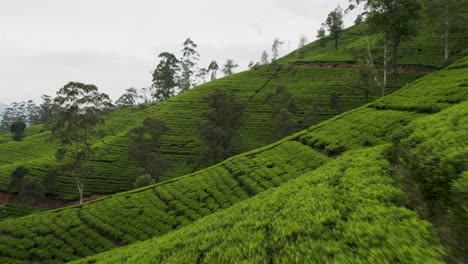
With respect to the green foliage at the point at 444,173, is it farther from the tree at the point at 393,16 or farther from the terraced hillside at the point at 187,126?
the terraced hillside at the point at 187,126

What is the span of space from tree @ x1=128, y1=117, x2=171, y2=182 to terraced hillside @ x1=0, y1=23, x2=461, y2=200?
9.77 ft

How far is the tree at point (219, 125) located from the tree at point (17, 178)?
26.7 m

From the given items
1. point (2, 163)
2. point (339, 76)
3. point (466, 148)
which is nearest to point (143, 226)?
point (466, 148)

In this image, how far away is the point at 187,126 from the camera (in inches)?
2429

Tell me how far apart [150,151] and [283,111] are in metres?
23.3

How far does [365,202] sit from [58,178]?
164 feet

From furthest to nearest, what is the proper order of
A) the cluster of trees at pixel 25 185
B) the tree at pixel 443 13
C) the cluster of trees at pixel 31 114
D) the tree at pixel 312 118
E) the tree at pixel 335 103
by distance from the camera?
1. the cluster of trees at pixel 31 114
2. the tree at pixel 335 103
3. the tree at pixel 312 118
4. the tree at pixel 443 13
5. the cluster of trees at pixel 25 185

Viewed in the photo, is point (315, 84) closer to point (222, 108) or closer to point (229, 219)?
point (222, 108)

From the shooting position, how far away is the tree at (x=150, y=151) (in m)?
44.4

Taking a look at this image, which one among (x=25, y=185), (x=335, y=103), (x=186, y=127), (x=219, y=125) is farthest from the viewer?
(x=186, y=127)

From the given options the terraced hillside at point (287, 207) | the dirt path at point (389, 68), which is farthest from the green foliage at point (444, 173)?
the dirt path at point (389, 68)

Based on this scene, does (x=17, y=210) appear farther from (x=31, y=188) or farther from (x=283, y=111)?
(x=283, y=111)

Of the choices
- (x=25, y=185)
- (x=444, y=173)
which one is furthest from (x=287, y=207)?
(x=25, y=185)

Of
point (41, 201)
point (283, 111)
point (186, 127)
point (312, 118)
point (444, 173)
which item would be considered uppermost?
point (444, 173)
